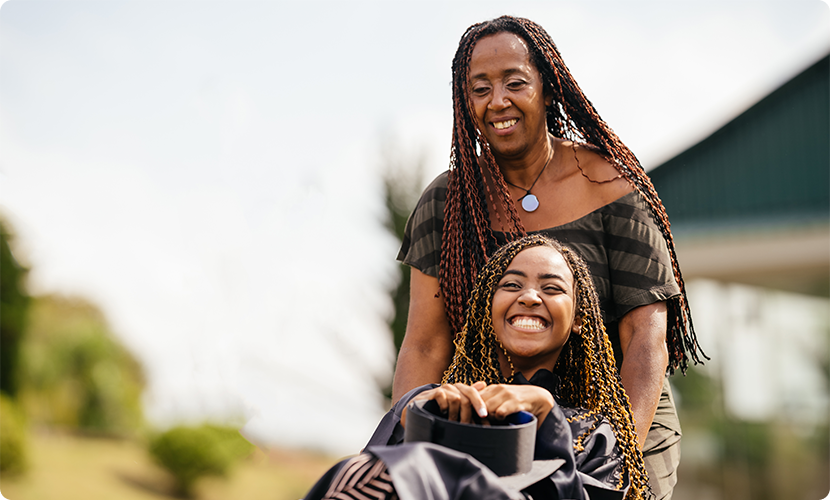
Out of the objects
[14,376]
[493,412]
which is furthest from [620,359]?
[14,376]

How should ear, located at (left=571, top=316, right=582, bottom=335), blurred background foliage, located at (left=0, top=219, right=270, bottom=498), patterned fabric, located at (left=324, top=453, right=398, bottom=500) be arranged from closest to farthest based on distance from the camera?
patterned fabric, located at (left=324, top=453, right=398, bottom=500) < ear, located at (left=571, top=316, right=582, bottom=335) < blurred background foliage, located at (left=0, top=219, right=270, bottom=498)

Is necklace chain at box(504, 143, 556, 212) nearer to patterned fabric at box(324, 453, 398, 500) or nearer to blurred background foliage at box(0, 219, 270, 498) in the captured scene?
patterned fabric at box(324, 453, 398, 500)

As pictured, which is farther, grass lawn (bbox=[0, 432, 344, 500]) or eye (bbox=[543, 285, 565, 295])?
grass lawn (bbox=[0, 432, 344, 500])

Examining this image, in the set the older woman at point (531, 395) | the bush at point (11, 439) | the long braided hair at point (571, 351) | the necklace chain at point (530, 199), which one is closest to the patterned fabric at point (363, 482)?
the older woman at point (531, 395)

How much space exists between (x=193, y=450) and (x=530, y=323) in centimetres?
1334

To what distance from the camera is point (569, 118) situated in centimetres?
281

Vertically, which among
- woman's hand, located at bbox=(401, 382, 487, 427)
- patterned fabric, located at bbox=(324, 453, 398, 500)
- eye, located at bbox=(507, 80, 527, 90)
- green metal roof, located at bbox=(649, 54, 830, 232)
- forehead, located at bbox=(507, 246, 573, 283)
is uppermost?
green metal roof, located at bbox=(649, 54, 830, 232)

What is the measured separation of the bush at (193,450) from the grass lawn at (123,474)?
284 millimetres

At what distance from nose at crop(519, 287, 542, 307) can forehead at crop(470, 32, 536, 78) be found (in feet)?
2.79

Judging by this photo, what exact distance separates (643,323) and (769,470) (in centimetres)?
952

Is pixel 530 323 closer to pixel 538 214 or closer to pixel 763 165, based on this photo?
pixel 538 214

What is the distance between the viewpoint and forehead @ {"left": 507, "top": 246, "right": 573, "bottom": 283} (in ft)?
7.28

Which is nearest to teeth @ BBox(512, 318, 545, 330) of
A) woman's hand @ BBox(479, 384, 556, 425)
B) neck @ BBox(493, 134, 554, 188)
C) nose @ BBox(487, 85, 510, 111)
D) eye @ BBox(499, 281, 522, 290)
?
eye @ BBox(499, 281, 522, 290)

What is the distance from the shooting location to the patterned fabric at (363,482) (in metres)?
1.56
